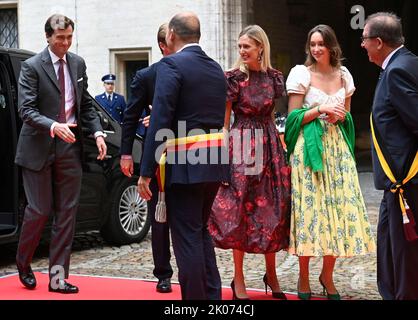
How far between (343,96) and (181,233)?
6.62ft

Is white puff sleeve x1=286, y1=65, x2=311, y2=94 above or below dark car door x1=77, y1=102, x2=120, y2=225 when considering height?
above

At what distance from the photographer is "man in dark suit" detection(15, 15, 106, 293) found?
280 inches

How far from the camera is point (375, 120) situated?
5652mm

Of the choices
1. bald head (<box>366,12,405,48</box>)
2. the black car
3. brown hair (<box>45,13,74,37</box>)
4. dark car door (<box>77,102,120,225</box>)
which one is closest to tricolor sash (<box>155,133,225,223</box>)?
bald head (<box>366,12,405,48</box>)

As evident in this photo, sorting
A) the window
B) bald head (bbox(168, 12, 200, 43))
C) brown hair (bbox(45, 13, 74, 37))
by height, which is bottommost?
bald head (bbox(168, 12, 200, 43))

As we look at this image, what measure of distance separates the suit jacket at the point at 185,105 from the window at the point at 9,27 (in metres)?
13.6

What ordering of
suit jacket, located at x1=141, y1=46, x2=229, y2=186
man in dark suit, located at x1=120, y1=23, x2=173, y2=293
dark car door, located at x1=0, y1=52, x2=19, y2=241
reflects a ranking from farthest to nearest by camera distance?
1. dark car door, located at x1=0, y1=52, x2=19, y2=241
2. man in dark suit, located at x1=120, y1=23, x2=173, y2=293
3. suit jacket, located at x1=141, y1=46, x2=229, y2=186

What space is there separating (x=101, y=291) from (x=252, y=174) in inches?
62.5

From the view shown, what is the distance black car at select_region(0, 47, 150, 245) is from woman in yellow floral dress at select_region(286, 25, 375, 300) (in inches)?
87.4

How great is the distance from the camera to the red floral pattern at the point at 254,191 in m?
6.78

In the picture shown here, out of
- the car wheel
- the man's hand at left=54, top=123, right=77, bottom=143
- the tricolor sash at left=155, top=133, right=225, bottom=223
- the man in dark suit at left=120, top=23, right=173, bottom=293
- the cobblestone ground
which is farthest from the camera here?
the car wheel

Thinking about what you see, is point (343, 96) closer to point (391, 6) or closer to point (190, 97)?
point (190, 97)

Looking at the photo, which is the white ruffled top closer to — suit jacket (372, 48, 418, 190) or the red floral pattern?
the red floral pattern
